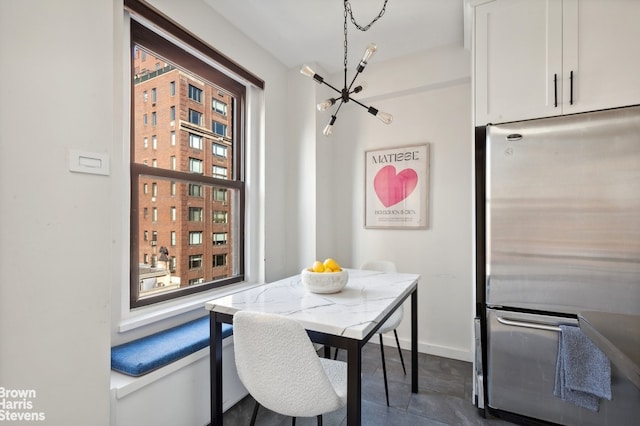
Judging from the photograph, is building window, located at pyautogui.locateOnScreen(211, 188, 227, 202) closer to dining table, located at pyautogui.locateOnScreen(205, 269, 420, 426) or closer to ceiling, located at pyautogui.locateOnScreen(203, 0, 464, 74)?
dining table, located at pyautogui.locateOnScreen(205, 269, 420, 426)

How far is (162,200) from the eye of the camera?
6.20 feet

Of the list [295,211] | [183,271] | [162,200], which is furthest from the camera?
[295,211]

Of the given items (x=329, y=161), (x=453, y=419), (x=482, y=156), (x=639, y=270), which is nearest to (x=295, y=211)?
(x=329, y=161)

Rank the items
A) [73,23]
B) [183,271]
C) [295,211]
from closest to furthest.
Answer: [73,23] → [183,271] → [295,211]

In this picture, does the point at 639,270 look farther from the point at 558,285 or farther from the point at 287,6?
the point at 287,6

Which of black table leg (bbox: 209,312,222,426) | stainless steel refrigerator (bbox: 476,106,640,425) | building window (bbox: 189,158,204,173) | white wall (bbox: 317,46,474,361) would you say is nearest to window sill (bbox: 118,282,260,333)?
black table leg (bbox: 209,312,222,426)

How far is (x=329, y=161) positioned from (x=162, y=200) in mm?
1669

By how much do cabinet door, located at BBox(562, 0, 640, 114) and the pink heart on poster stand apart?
1244 mm

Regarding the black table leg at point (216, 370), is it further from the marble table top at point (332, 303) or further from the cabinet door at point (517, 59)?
the cabinet door at point (517, 59)

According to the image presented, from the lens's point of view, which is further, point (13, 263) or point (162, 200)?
point (162, 200)

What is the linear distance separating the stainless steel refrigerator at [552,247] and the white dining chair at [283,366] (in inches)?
46.0

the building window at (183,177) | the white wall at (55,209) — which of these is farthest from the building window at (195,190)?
the white wall at (55,209)

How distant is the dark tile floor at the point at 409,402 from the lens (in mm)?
1737

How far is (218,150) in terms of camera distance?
A: 2334 mm
